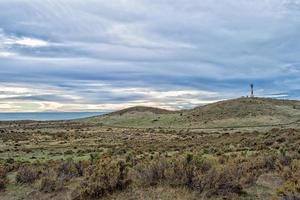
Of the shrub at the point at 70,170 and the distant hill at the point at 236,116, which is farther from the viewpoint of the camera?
the distant hill at the point at 236,116

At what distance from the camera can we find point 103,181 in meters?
12.6

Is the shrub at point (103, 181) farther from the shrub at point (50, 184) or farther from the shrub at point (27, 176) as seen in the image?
the shrub at point (27, 176)

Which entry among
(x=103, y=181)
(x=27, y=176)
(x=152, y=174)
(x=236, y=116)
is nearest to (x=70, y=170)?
(x=27, y=176)

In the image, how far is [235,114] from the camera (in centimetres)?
9675

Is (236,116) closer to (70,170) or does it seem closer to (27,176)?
(70,170)

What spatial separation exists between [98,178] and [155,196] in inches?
81.9

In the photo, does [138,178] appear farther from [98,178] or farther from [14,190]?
[14,190]

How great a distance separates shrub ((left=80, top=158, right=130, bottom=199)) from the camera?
12.3 metres

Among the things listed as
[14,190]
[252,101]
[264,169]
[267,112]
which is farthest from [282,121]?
[14,190]

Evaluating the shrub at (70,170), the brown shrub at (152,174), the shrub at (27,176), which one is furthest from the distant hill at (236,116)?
the brown shrub at (152,174)

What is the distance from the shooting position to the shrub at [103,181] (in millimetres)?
12281

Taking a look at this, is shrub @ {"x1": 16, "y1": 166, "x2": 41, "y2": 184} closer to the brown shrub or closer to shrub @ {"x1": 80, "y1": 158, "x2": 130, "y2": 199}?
shrub @ {"x1": 80, "y1": 158, "x2": 130, "y2": 199}

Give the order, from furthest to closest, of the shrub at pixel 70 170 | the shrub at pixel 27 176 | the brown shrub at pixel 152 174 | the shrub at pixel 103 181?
the shrub at pixel 70 170
the shrub at pixel 27 176
the brown shrub at pixel 152 174
the shrub at pixel 103 181

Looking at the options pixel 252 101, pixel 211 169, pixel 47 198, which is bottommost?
pixel 47 198
